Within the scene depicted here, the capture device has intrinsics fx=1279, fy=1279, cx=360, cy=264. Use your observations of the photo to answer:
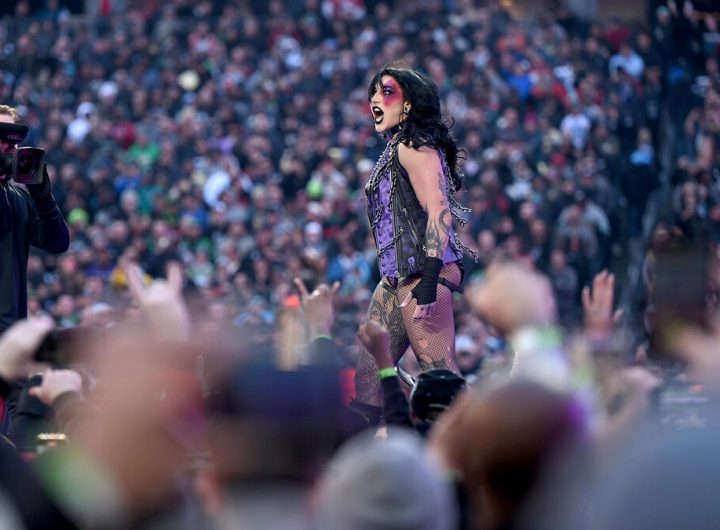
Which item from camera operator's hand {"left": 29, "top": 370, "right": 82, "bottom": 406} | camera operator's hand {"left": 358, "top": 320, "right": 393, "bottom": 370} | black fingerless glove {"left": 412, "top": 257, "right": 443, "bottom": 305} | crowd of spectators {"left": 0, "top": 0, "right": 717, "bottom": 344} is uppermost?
crowd of spectators {"left": 0, "top": 0, "right": 717, "bottom": 344}

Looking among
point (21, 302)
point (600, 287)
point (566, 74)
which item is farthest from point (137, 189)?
point (600, 287)

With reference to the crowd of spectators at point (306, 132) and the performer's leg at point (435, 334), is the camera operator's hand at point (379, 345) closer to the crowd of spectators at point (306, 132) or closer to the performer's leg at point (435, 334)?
the performer's leg at point (435, 334)

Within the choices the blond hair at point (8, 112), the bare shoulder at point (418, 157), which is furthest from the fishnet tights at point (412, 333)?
the blond hair at point (8, 112)

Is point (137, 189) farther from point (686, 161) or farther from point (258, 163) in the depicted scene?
point (686, 161)

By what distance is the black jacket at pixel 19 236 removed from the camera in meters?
5.82

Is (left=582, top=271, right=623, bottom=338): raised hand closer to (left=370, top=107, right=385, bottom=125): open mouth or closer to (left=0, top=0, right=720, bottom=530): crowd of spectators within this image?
(left=0, top=0, right=720, bottom=530): crowd of spectators

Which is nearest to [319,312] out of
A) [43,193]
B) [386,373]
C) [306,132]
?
[43,193]

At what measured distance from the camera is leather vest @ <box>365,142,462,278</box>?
229 inches

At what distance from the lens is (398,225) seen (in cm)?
589

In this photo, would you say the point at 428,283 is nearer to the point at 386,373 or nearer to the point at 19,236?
the point at 386,373

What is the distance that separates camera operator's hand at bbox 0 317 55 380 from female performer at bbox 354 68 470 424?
7.46ft

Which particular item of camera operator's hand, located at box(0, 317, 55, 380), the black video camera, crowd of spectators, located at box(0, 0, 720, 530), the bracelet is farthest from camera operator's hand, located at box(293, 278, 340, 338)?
camera operator's hand, located at box(0, 317, 55, 380)

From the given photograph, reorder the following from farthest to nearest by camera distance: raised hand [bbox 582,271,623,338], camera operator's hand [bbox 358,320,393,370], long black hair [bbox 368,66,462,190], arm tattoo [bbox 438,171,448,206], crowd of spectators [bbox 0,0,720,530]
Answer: long black hair [bbox 368,66,462,190]
arm tattoo [bbox 438,171,448,206]
camera operator's hand [bbox 358,320,393,370]
raised hand [bbox 582,271,623,338]
crowd of spectators [bbox 0,0,720,530]

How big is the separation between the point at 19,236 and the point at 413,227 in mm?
1832
